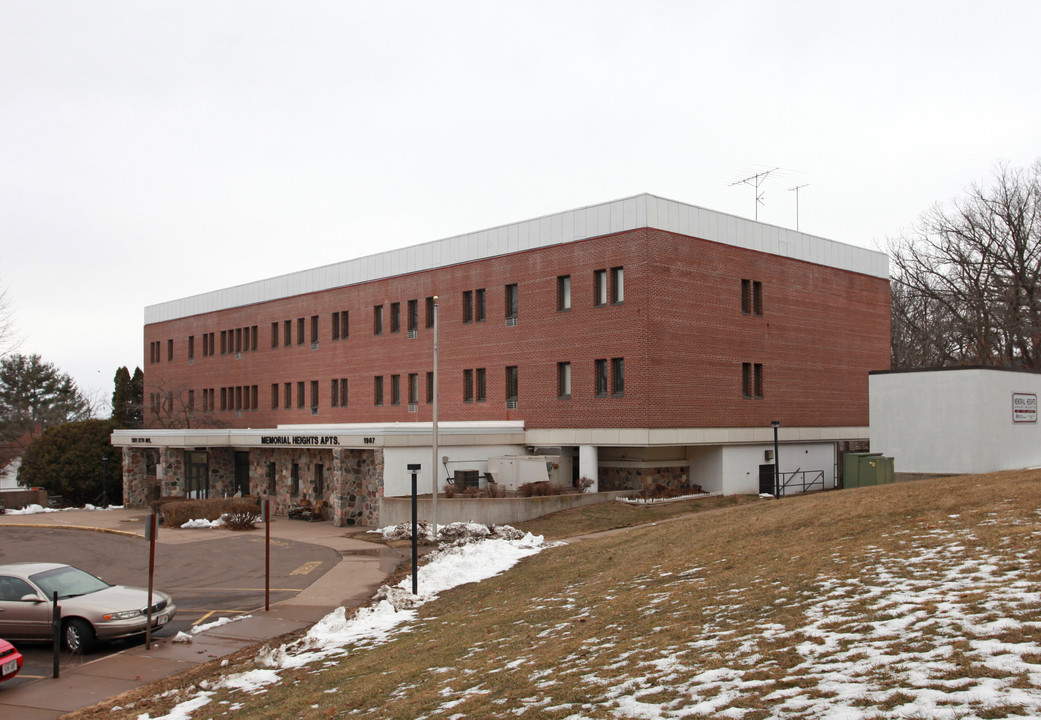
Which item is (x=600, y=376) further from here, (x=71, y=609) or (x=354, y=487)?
(x=71, y=609)

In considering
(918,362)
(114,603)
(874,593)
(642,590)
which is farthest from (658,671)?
(918,362)

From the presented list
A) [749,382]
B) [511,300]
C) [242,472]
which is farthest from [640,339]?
[242,472]

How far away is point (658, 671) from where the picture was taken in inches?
349

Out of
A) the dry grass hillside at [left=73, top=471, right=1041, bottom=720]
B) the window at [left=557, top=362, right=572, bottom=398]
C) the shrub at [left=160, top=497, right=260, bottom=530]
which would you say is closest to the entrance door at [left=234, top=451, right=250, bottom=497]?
the shrub at [left=160, top=497, right=260, bottom=530]

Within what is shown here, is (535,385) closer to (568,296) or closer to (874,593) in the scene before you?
(568,296)

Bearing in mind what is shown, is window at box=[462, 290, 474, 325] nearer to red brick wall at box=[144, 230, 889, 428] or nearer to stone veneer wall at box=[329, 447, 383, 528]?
red brick wall at box=[144, 230, 889, 428]

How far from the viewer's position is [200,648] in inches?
602

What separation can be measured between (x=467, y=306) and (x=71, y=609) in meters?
28.4

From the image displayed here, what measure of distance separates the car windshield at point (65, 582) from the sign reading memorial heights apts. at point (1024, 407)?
28.5 m

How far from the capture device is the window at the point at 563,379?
Answer: 1495 inches

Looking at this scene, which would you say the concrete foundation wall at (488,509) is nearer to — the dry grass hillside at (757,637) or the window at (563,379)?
the window at (563,379)

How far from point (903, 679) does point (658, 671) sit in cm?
246

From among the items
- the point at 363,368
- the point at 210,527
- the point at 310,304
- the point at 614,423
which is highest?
the point at 310,304

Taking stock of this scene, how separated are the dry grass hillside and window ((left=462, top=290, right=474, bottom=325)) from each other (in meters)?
25.1
